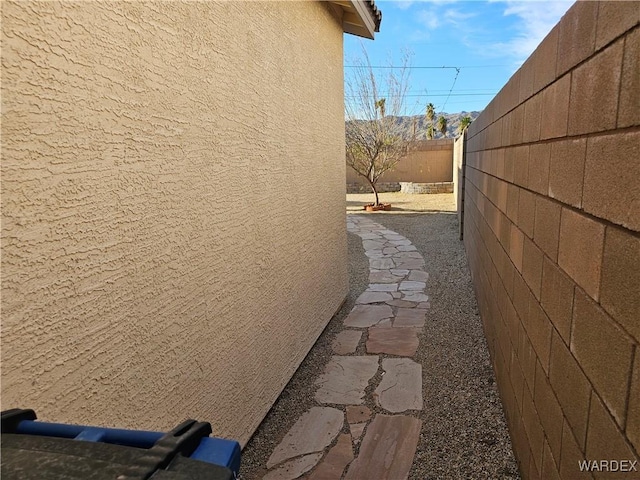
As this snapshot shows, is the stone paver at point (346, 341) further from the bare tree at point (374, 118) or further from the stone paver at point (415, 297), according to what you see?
the bare tree at point (374, 118)

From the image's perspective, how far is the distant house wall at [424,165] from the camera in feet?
64.2

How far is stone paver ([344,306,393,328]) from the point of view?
16.3ft

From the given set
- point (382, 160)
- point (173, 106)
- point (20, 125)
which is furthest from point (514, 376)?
point (382, 160)

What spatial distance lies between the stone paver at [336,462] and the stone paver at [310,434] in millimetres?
83

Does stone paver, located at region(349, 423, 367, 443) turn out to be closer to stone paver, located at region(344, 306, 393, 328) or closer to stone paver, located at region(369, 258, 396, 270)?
stone paver, located at region(344, 306, 393, 328)

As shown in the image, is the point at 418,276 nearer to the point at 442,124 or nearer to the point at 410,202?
the point at 410,202

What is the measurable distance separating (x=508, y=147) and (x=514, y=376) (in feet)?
4.97

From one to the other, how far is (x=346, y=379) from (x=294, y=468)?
117 centimetres

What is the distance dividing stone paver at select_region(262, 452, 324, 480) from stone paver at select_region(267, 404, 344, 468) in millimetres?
53

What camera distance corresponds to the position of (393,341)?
14.4 ft

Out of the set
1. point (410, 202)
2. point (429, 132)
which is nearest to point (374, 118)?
point (410, 202)

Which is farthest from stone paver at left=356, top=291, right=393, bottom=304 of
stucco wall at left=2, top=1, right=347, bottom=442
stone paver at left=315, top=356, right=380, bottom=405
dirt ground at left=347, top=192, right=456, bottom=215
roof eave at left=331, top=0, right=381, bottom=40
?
dirt ground at left=347, top=192, right=456, bottom=215

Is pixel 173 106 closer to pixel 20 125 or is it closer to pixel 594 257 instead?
pixel 20 125

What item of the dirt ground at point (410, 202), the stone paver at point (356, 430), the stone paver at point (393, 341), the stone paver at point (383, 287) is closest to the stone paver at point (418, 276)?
the stone paver at point (383, 287)
